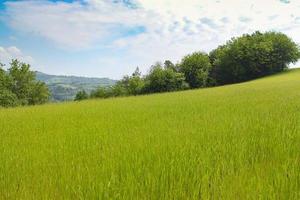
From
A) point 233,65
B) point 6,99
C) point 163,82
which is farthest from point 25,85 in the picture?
point 233,65

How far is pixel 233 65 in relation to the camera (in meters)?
81.6

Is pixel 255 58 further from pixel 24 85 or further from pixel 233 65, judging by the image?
pixel 24 85

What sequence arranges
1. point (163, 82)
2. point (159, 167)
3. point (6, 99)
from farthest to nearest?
point (163, 82) → point (6, 99) → point (159, 167)

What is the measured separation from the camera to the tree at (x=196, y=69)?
264 feet

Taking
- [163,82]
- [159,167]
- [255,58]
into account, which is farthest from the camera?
[255,58]

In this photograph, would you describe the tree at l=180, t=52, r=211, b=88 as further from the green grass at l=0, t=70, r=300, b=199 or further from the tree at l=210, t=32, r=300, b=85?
the green grass at l=0, t=70, r=300, b=199

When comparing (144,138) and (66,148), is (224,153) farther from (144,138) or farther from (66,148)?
(66,148)

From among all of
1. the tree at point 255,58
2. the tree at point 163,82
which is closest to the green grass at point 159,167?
the tree at point 163,82

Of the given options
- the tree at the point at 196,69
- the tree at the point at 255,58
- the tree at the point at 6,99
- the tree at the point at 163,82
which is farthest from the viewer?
the tree at the point at 196,69

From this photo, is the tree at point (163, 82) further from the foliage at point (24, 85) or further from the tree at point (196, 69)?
the foliage at point (24, 85)

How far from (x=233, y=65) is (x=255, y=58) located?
5514 mm

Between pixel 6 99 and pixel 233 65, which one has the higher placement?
pixel 233 65

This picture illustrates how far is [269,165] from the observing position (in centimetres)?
433

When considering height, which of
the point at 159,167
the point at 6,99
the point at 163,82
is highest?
the point at 163,82
